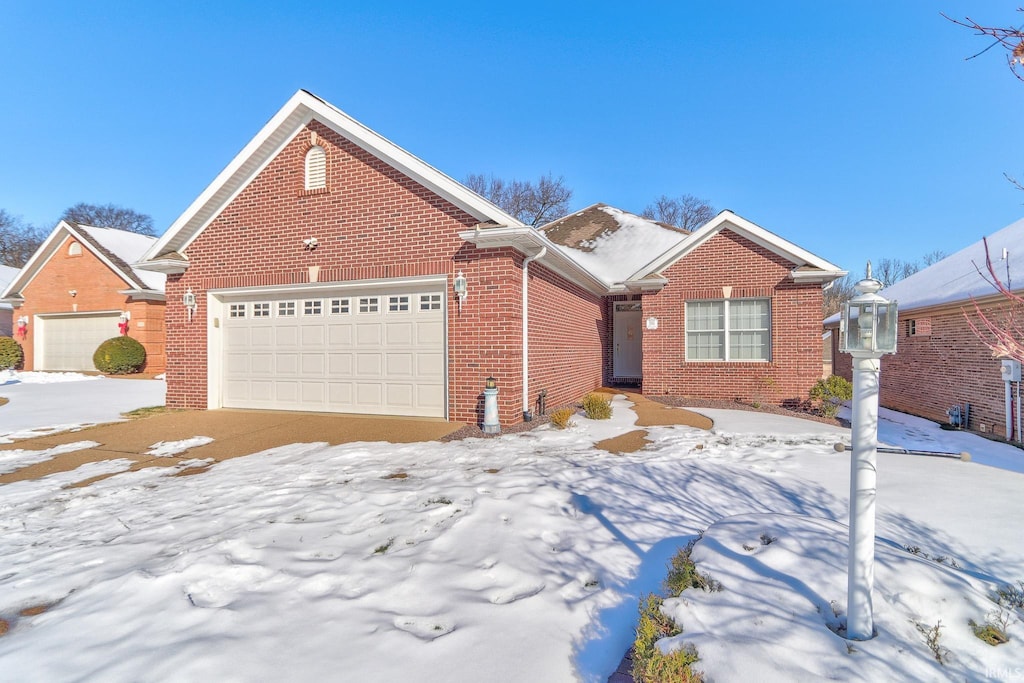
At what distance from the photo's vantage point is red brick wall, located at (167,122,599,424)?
824 cm

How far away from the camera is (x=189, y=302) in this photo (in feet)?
33.3

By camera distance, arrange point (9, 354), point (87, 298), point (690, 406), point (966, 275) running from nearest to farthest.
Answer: point (966, 275) → point (690, 406) → point (87, 298) → point (9, 354)

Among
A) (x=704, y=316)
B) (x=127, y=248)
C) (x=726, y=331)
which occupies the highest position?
(x=127, y=248)

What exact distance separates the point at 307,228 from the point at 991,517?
1023cm

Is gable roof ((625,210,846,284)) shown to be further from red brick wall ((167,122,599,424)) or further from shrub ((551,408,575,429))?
shrub ((551,408,575,429))

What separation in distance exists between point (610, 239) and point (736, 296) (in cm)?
690

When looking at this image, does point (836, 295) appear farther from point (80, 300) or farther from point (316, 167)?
point (80, 300)

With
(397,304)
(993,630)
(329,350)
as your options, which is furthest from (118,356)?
(993,630)

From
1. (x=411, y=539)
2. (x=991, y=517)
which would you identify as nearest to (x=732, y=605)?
(x=411, y=539)

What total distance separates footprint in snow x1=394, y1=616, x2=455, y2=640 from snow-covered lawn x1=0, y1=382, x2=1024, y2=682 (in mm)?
18

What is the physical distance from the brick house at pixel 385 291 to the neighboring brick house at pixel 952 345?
8.01ft

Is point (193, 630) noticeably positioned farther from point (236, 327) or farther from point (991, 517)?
point (236, 327)

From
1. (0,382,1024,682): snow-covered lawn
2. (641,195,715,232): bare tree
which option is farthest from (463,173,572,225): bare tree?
(0,382,1024,682): snow-covered lawn

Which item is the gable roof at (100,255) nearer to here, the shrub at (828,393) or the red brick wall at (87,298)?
the red brick wall at (87,298)
